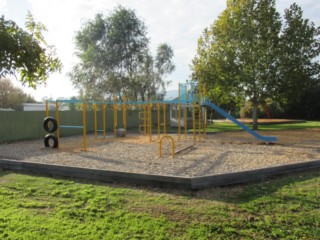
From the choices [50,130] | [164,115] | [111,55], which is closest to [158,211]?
[50,130]

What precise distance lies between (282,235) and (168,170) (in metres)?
3.78

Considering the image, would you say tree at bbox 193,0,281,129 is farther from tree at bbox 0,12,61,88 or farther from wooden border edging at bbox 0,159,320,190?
tree at bbox 0,12,61,88

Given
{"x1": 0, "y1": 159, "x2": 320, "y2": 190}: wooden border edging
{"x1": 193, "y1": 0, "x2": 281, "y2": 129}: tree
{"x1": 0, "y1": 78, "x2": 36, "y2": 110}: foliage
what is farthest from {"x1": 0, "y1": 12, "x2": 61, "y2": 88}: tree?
{"x1": 0, "y1": 78, "x2": 36, "y2": 110}: foliage

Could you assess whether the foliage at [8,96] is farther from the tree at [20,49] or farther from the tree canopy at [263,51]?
the tree at [20,49]

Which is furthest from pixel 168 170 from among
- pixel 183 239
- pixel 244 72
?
pixel 244 72

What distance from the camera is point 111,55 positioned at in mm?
25641

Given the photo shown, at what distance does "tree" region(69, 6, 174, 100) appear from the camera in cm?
2561

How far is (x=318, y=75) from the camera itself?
2019cm

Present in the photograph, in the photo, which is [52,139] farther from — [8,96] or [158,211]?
[8,96]

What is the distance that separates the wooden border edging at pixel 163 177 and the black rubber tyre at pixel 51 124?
423cm

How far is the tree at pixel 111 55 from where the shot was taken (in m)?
25.6

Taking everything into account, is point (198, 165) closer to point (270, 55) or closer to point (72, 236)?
point (72, 236)

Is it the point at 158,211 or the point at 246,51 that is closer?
the point at 158,211

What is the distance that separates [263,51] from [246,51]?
3.33ft
